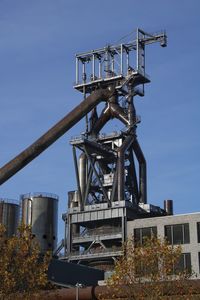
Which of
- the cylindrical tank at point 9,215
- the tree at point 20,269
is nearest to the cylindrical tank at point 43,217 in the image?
the cylindrical tank at point 9,215

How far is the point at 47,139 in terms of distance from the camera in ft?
304

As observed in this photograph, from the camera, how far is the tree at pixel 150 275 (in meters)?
38.5

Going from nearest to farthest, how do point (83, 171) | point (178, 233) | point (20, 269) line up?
point (20, 269) < point (178, 233) < point (83, 171)

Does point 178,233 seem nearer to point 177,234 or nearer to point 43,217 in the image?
point 177,234

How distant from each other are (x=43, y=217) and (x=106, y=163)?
1600 cm

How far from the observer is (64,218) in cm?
11238

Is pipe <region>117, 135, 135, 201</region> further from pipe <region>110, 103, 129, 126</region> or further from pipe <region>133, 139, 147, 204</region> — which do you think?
pipe <region>133, 139, 147, 204</region>

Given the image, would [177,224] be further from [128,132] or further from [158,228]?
[128,132]

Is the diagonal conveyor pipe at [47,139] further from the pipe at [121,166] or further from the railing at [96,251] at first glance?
the railing at [96,251]

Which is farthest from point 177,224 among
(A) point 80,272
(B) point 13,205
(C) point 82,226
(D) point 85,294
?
(D) point 85,294

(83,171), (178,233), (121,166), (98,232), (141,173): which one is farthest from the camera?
(141,173)

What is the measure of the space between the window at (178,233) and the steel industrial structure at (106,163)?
1075 centimetres

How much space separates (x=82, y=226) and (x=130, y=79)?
27508 millimetres

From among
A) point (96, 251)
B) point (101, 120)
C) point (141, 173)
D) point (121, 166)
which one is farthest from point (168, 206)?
point (101, 120)
